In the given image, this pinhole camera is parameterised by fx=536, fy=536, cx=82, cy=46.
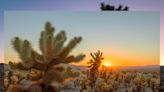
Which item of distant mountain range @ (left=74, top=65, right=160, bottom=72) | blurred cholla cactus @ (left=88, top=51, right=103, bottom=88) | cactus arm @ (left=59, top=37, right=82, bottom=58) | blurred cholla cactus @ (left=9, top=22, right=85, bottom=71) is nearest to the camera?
blurred cholla cactus @ (left=9, top=22, right=85, bottom=71)

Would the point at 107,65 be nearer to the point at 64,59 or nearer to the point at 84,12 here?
the point at 84,12

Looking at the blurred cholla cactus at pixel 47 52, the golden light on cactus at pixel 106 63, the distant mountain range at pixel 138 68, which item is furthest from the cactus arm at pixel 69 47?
the distant mountain range at pixel 138 68

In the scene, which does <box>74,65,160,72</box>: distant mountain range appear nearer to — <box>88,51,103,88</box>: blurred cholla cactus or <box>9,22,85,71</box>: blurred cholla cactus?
<box>88,51,103,88</box>: blurred cholla cactus

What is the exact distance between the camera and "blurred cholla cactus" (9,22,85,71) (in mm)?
9351

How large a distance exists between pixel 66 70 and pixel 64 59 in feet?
1.54

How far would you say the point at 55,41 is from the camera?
9.71 metres

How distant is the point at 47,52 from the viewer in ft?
31.6

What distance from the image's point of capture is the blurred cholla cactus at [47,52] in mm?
9351

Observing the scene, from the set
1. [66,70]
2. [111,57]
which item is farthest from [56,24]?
[66,70]

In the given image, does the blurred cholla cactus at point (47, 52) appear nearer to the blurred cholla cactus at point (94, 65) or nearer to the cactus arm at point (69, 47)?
the cactus arm at point (69, 47)

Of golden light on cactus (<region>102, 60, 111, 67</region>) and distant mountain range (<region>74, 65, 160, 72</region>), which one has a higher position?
golden light on cactus (<region>102, 60, 111, 67</region>)

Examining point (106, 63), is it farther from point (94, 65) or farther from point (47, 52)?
point (47, 52)

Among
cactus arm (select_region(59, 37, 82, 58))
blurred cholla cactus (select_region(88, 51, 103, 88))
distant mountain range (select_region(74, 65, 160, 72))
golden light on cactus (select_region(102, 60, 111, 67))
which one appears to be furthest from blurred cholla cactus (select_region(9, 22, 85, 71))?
distant mountain range (select_region(74, 65, 160, 72))

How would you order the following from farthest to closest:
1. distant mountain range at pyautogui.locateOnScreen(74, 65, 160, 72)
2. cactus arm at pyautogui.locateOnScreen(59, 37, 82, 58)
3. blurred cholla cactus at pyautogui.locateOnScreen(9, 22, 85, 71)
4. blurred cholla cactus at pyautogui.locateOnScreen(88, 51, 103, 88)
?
distant mountain range at pyautogui.locateOnScreen(74, 65, 160, 72) < blurred cholla cactus at pyautogui.locateOnScreen(88, 51, 103, 88) < cactus arm at pyautogui.locateOnScreen(59, 37, 82, 58) < blurred cholla cactus at pyautogui.locateOnScreen(9, 22, 85, 71)
